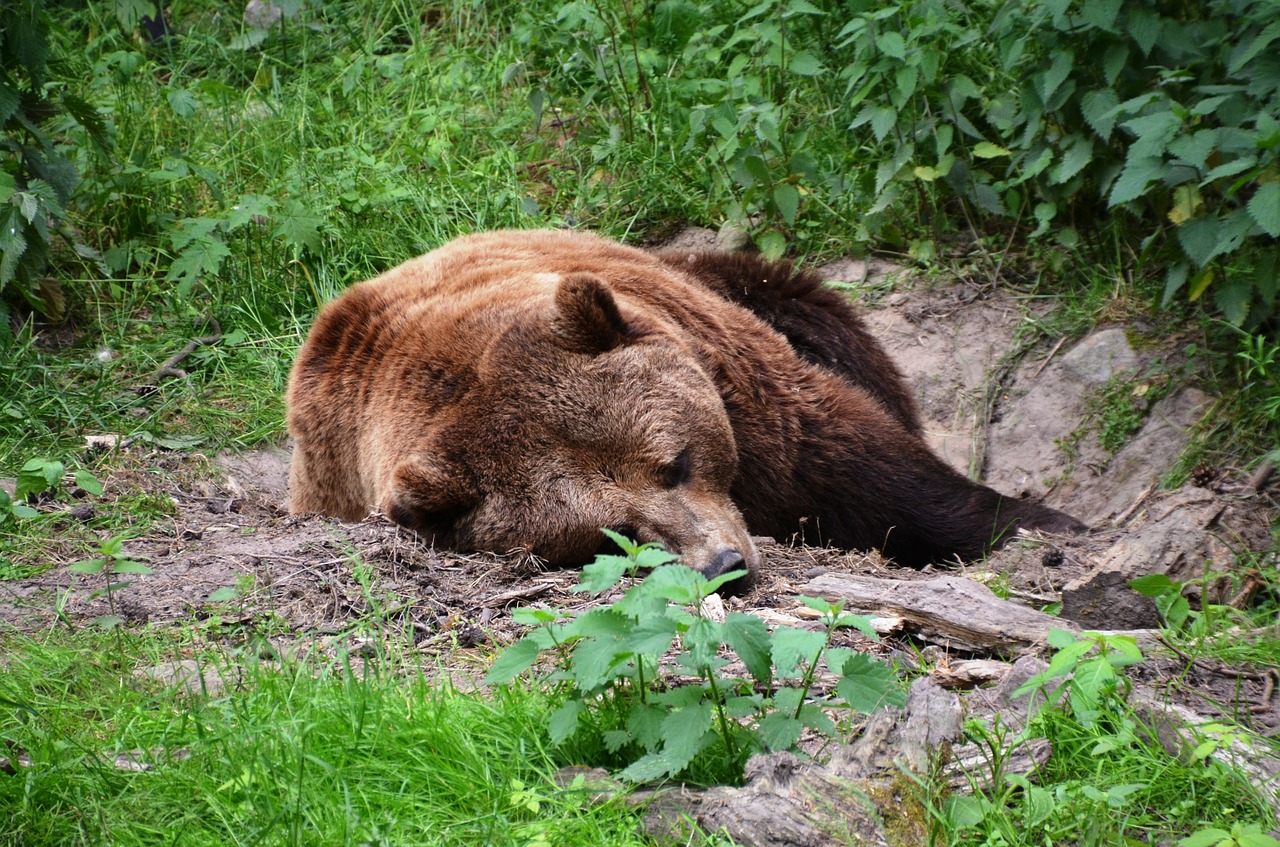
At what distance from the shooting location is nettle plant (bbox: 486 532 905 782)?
2.21m

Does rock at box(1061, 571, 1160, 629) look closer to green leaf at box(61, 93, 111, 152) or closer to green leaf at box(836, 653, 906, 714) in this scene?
green leaf at box(836, 653, 906, 714)

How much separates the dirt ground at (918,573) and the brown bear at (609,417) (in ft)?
0.70

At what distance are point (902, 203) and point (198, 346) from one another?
13.0ft

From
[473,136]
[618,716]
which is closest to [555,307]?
[618,716]

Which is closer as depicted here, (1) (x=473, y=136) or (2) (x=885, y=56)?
(2) (x=885, y=56)

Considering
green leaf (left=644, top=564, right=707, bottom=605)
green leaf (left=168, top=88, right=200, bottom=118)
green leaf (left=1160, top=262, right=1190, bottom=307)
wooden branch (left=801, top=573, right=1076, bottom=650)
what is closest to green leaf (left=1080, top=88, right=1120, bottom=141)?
green leaf (left=1160, top=262, right=1190, bottom=307)

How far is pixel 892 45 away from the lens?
5430mm

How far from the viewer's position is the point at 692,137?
643 cm

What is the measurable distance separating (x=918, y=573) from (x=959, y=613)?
3.69 ft

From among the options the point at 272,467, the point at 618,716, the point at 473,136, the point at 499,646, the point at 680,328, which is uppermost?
the point at 473,136

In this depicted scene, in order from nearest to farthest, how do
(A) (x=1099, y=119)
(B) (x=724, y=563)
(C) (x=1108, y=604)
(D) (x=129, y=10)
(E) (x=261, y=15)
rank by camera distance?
(C) (x=1108, y=604), (B) (x=724, y=563), (A) (x=1099, y=119), (D) (x=129, y=10), (E) (x=261, y=15)

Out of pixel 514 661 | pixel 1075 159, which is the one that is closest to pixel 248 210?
pixel 1075 159

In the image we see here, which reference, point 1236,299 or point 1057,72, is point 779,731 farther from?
point 1057,72

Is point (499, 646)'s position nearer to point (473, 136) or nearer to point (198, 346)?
point (198, 346)
